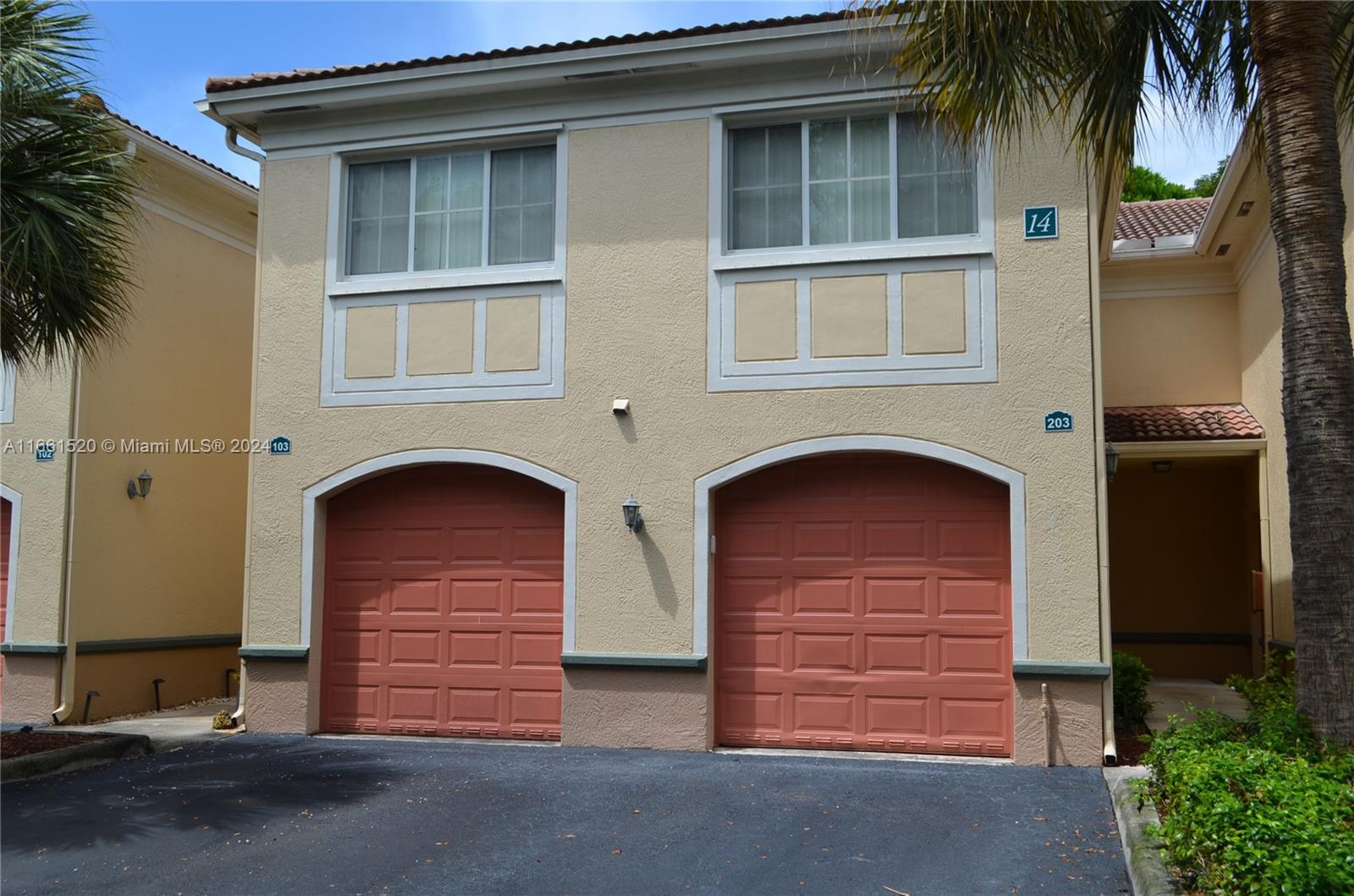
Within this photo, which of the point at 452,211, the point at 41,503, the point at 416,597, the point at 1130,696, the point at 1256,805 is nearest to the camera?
the point at 1256,805

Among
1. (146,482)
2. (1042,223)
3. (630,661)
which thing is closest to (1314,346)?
(1042,223)

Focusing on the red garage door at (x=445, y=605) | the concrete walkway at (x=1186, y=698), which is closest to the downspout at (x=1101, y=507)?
the concrete walkway at (x=1186, y=698)

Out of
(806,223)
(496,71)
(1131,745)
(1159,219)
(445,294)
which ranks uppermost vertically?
(1159,219)

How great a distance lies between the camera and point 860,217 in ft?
35.0

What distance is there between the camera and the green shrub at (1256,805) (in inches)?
197

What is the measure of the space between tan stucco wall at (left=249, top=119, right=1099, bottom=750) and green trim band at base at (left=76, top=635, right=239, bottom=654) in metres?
2.52

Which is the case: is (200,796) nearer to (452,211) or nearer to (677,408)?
(677,408)

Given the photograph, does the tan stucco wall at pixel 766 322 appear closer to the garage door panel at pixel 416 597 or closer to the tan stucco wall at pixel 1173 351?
the garage door panel at pixel 416 597

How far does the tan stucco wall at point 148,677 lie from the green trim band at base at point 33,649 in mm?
236

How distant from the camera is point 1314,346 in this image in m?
6.90

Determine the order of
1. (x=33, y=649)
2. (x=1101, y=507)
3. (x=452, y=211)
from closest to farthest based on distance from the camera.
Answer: (x=1101, y=507) < (x=452, y=211) < (x=33, y=649)

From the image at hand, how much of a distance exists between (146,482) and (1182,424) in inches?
455

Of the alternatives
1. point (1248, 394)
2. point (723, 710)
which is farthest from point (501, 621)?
point (1248, 394)

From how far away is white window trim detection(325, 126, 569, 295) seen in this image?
36.9 feet
